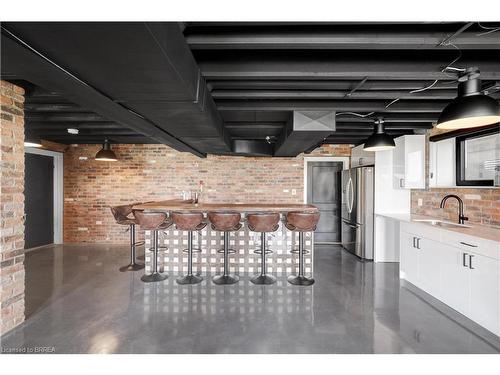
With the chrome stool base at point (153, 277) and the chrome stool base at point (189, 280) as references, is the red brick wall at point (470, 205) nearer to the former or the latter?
the chrome stool base at point (189, 280)

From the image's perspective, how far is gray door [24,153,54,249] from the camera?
18.6ft

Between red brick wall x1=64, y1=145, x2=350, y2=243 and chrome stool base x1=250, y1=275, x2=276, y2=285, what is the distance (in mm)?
2760

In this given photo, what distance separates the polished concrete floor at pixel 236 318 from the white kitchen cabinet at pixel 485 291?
6.0 inches

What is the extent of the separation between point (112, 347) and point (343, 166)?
591 cm

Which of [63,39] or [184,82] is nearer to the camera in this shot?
[63,39]

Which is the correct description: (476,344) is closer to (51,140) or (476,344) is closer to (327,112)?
(327,112)

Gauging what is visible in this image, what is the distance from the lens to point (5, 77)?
245 centimetres

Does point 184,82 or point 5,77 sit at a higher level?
point 5,77

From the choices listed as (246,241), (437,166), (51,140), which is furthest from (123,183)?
(437,166)

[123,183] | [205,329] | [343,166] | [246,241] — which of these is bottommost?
[205,329]

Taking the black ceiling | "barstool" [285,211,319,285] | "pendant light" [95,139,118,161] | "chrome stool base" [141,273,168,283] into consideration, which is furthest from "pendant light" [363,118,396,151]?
"pendant light" [95,139,118,161]

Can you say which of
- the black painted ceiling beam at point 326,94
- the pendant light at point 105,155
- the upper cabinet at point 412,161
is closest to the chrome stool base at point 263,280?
the black painted ceiling beam at point 326,94

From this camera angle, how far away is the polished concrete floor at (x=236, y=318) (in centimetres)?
237
